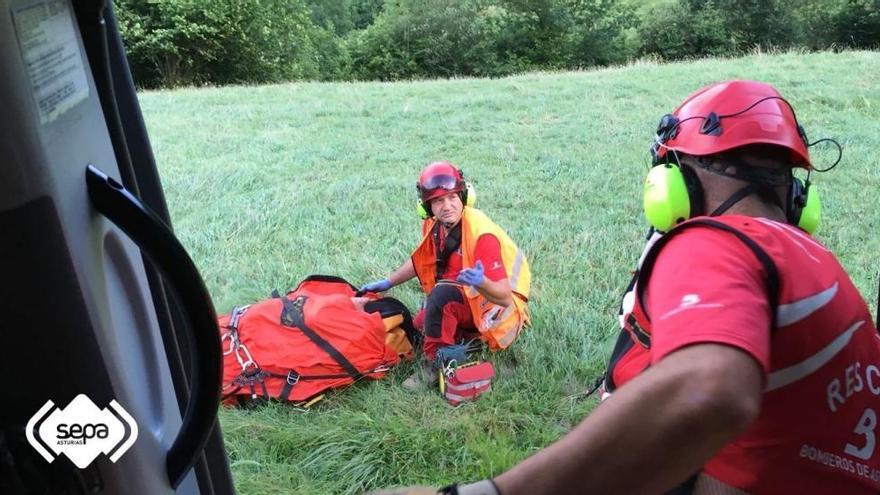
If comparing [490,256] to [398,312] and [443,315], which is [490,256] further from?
[398,312]

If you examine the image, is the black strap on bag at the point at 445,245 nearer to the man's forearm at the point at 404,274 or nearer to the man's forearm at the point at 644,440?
the man's forearm at the point at 404,274

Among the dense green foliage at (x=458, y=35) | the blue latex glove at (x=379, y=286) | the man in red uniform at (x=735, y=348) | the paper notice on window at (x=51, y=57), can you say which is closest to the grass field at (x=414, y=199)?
the blue latex glove at (x=379, y=286)

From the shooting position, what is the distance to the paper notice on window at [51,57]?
0.72m

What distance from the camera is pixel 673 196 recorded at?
54.1 inches

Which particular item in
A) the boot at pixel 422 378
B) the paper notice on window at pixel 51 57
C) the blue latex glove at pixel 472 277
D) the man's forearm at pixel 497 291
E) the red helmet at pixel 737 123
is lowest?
the boot at pixel 422 378

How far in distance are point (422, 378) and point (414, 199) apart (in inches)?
95.2

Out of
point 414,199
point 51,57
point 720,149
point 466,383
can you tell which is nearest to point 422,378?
point 466,383

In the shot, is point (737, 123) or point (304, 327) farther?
point (304, 327)

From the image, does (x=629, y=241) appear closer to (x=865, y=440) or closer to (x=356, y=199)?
(x=356, y=199)

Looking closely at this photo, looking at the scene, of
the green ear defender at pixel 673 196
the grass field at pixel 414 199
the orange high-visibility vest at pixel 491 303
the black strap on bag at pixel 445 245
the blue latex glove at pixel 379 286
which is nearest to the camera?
the green ear defender at pixel 673 196

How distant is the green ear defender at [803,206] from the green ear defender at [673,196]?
0.64 feet

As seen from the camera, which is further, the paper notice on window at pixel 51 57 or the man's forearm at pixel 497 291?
the man's forearm at pixel 497 291

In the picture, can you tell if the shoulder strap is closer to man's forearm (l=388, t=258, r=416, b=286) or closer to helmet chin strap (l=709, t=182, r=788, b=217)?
helmet chin strap (l=709, t=182, r=788, b=217)

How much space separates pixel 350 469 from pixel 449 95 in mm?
7766
